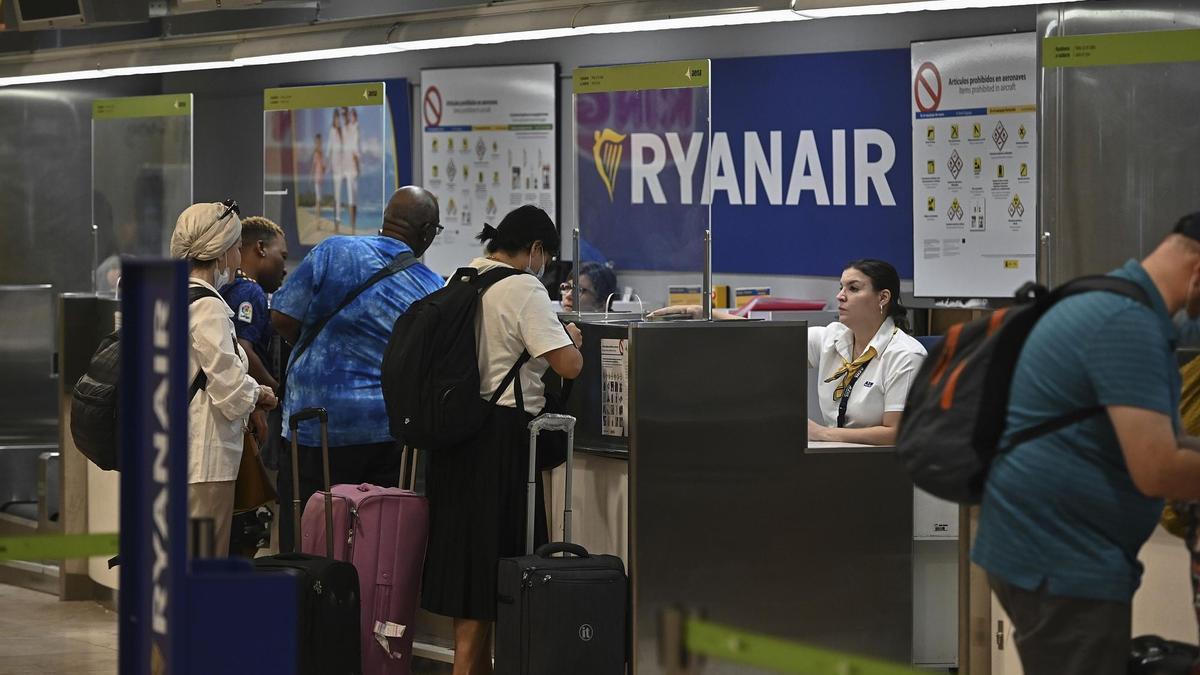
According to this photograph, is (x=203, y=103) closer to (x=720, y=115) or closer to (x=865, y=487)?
(x=720, y=115)

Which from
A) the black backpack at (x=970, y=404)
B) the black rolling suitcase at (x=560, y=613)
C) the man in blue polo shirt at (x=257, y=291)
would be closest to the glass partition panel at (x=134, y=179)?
the man in blue polo shirt at (x=257, y=291)

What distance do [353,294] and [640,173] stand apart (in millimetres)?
1166

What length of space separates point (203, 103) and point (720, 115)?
4552 mm

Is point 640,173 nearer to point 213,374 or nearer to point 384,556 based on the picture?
point 384,556

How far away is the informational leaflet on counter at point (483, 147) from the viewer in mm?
10172

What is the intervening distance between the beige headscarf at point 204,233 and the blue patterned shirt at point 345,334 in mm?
628

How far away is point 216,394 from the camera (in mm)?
4902

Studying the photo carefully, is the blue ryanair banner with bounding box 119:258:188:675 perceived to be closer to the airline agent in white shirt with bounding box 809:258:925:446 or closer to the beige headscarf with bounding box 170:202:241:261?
the beige headscarf with bounding box 170:202:241:261

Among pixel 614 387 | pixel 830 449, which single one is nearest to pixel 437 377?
pixel 614 387

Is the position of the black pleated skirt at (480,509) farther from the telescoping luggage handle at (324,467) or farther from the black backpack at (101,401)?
the black backpack at (101,401)

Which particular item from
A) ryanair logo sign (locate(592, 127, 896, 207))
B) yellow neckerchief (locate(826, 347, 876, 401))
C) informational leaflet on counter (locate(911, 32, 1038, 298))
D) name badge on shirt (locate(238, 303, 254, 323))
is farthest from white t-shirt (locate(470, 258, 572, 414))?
informational leaflet on counter (locate(911, 32, 1038, 298))

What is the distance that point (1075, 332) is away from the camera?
283cm

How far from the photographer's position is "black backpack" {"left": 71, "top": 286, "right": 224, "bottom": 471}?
4922 mm

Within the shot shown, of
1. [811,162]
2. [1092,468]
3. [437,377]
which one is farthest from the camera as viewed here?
[811,162]
